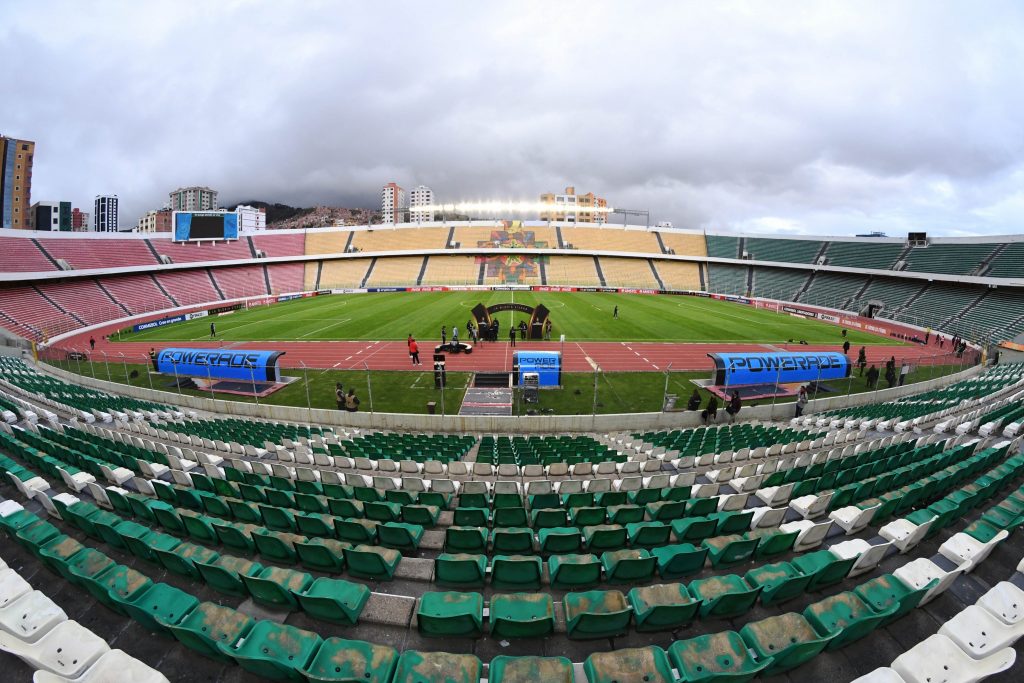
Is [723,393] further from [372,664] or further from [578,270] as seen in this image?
[578,270]

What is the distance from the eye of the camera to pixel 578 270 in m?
77.1

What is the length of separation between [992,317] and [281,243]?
89.9 m

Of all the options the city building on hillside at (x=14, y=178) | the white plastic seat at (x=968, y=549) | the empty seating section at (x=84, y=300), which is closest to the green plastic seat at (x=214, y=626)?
the white plastic seat at (x=968, y=549)

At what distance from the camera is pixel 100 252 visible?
52.1m

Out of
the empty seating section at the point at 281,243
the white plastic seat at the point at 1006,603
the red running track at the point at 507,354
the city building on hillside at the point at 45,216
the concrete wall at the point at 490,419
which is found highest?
the city building on hillside at the point at 45,216

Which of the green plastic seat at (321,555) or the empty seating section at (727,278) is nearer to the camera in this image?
the green plastic seat at (321,555)

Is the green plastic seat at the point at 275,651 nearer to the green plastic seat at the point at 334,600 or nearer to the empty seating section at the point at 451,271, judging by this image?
the green plastic seat at the point at 334,600

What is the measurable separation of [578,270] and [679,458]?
67.5 m

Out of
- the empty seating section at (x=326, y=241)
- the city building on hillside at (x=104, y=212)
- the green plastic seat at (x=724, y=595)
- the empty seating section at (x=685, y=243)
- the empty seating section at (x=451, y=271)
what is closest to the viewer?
the green plastic seat at (x=724, y=595)

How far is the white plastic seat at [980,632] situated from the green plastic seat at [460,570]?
5.00 metres

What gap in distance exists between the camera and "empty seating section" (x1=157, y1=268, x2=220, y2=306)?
182 feet

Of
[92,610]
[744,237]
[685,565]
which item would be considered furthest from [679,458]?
[744,237]

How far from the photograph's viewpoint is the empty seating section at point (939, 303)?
1761 inches

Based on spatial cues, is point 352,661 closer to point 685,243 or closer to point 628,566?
point 628,566
